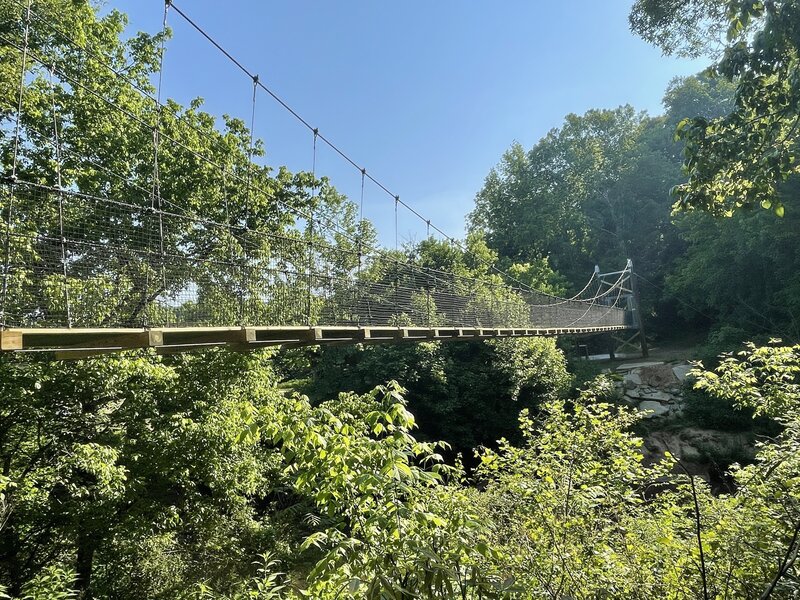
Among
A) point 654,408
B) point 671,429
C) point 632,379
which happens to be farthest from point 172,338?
point 632,379

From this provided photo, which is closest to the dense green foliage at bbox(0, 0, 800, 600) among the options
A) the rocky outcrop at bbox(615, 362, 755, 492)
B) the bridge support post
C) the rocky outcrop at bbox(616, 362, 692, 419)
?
the rocky outcrop at bbox(615, 362, 755, 492)

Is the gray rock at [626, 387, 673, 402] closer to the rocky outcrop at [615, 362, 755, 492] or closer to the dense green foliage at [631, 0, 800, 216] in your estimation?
the rocky outcrop at [615, 362, 755, 492]

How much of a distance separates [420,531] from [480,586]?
16.4 inches

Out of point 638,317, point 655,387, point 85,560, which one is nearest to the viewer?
point 85,560

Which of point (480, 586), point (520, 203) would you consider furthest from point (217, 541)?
point (520, 203)

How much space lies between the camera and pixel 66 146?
4734 millimetres

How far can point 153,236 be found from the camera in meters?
5.06

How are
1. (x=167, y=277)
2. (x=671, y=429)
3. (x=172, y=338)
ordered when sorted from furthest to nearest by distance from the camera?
(x=671, y=429)
(x=167, y=277)
(x=172, y=338)

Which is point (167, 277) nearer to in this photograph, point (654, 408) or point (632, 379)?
point (654, 408)

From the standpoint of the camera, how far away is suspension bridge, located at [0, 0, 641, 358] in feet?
9.08

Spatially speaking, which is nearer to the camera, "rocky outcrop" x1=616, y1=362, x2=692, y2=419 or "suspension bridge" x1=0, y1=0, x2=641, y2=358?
"suspension bridge" x1=0, y1=0, x2=641, y2=358

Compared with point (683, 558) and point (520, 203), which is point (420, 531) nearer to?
point (683, 558)

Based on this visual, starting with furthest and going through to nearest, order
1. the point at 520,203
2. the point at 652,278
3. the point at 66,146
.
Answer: the point at 520,203
the point at 652,278
the point at 66,146

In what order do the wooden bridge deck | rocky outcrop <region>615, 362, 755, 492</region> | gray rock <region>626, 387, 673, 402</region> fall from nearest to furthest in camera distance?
the wooden bridge deck → rocky outcrop <region>615, 362, 755, 492</region> → gray rock <region>626, 387, 673, 402</region>
